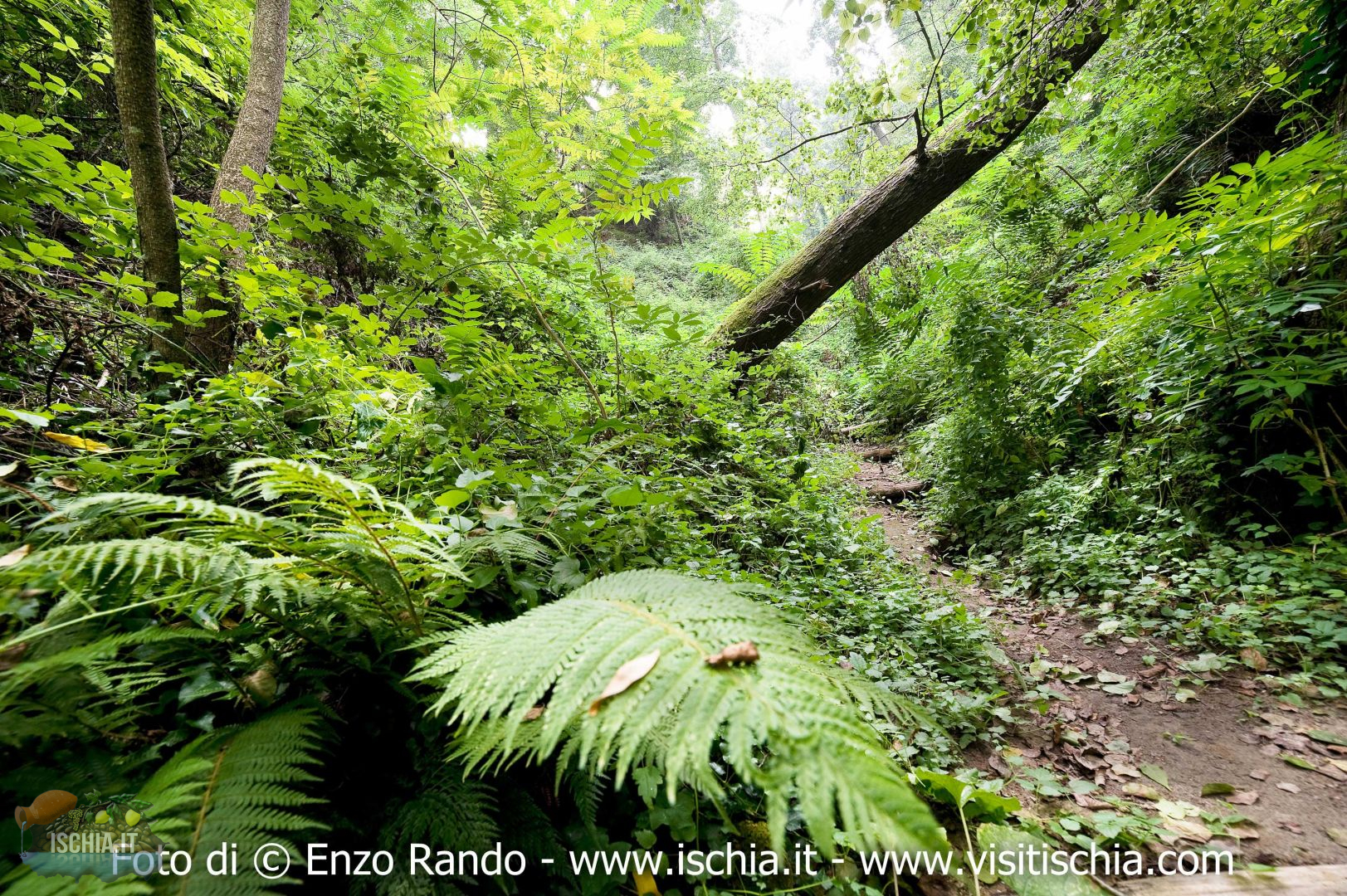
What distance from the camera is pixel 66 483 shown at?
1.07 meters

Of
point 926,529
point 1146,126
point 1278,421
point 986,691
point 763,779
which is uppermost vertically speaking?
point 1146,126

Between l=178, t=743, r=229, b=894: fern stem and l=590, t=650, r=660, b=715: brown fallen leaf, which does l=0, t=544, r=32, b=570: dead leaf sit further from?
l=590, t=650, r=660, b=715: brown fallen leaf

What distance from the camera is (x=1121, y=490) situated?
10.8 ft

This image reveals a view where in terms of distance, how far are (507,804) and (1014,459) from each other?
476 centimetres

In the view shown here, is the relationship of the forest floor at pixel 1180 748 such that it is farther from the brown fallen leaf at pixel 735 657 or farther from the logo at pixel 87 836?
the logo at pixel 87 836

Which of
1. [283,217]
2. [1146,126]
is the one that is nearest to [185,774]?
[283,217]

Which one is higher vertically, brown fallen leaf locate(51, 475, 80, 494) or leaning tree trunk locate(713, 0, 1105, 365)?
leaning tree trunk locate(713, 0, 1105, 365)

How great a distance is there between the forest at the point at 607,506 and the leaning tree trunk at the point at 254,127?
0.9 inches

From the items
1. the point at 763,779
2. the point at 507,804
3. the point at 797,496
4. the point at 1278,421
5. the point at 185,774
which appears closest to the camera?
the point at 763,779

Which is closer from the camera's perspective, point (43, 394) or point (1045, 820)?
point (1045, 820)

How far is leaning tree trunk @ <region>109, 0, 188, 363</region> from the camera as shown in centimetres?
151

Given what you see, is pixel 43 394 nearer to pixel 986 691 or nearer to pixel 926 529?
pixel 986 691

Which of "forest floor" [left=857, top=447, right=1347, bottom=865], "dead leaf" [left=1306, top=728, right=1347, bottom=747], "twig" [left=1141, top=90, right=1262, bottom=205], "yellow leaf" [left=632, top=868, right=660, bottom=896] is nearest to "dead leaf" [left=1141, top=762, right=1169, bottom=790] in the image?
"forest floor" [left=857, top=447, right=1347, bottom=865]

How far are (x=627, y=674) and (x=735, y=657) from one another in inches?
5.5
